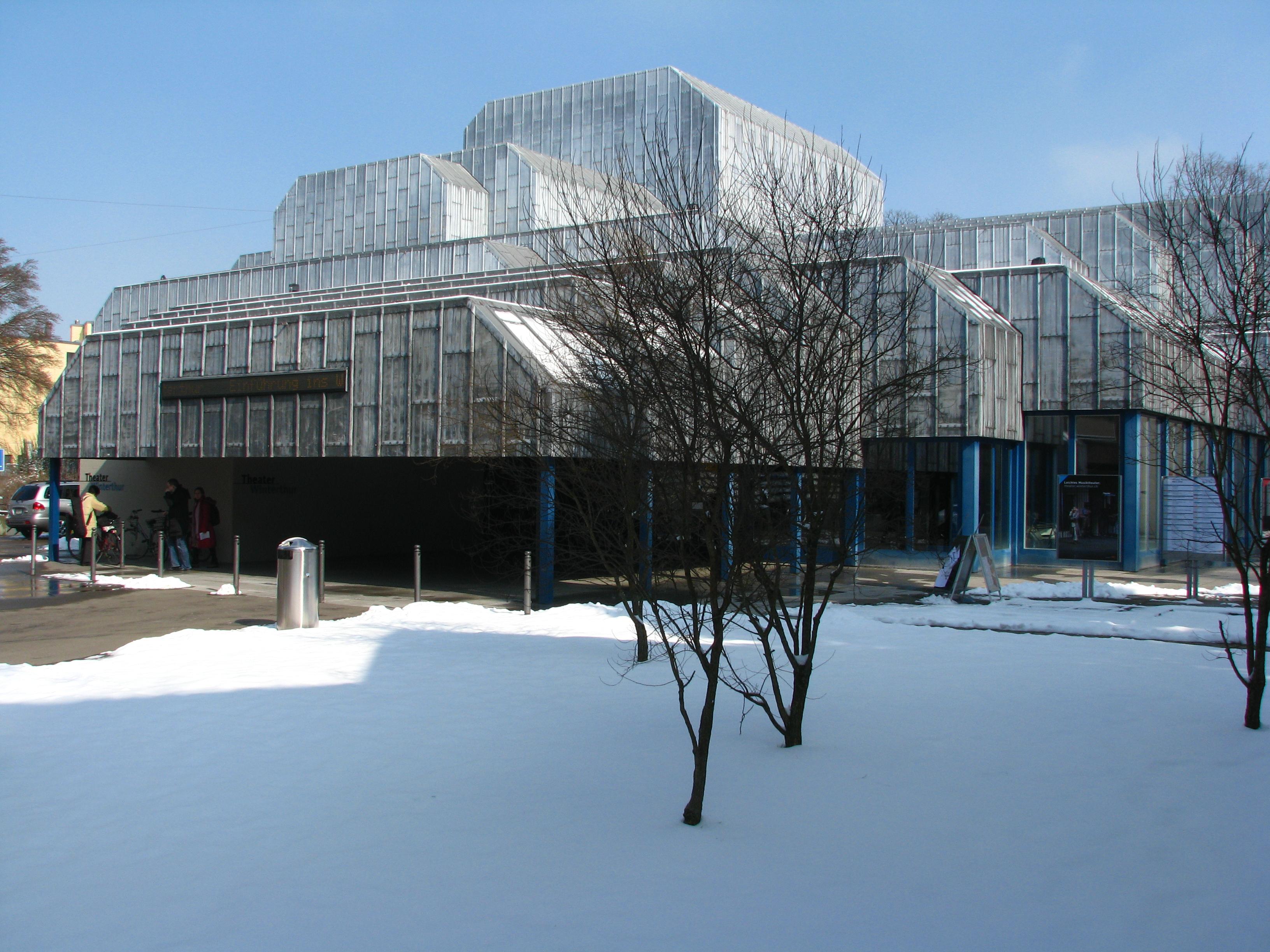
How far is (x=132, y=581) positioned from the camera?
18812 mm

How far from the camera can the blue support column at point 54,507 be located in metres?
21.4

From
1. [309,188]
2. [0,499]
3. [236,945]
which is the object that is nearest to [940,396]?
[236,945]

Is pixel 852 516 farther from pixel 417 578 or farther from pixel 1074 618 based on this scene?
pixel 417 578

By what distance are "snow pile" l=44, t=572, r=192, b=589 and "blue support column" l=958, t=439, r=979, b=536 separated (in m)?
15.4

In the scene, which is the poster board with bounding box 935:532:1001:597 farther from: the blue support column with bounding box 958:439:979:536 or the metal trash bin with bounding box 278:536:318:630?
the metal trash bin with bounding box 278:536:318:630

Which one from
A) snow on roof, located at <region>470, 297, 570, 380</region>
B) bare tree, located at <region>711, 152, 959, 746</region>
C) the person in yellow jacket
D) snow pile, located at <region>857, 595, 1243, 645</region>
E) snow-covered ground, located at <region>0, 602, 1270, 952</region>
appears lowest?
snow-covered ground, located at <region>0, 602, 1270, 952</region>

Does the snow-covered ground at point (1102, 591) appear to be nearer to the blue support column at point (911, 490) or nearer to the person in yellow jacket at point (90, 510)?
the blue support column at point (911, 490)

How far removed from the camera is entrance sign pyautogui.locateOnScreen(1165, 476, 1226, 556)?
21.2 meters

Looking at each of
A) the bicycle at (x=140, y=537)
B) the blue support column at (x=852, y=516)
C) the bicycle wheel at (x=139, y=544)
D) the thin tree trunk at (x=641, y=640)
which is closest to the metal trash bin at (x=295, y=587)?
the thin tree trunk at (x=641, y=640)

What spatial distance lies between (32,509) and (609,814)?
1364 inches

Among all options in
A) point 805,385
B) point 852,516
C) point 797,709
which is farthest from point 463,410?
point 805,385

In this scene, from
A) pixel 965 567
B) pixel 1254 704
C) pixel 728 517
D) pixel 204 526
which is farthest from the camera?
pixel 204 526

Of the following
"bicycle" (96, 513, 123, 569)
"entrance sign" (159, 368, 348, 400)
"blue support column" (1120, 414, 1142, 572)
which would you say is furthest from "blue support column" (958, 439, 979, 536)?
"bicycle" (96, 513, 123, 569)

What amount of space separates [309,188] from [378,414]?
38582mm
